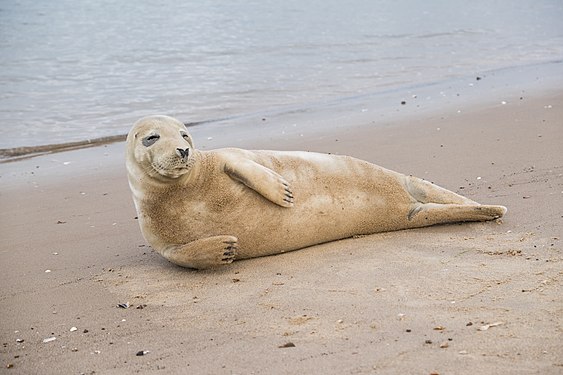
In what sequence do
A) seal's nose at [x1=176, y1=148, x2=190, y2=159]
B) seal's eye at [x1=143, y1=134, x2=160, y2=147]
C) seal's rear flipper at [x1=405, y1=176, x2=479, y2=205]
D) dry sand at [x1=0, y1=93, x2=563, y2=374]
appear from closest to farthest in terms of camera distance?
dry sand at [x1=0, y1=93, x2=563, y2=374]
seal's nose at [x1=176, y1=148, x2=190, y2=159]
seal's eye at [x1=143, y1=134, x2=160, y2=147]
seal's rear flipper at [x1=405, y1=176, x2=479, y2=205]

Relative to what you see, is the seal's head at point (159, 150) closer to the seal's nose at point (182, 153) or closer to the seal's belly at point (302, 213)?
the seal's nose at point (182, 153)

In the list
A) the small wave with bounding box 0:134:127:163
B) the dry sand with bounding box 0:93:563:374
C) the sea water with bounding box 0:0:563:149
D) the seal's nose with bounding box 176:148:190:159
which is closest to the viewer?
the dry sand with bounding box 0:93:563:374

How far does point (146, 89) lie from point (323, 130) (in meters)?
4.59

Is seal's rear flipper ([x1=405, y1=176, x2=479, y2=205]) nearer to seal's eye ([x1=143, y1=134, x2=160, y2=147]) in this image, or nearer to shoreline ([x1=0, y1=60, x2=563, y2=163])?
seal's eye ([x1=143, y1=134, x2=160, y2=147])

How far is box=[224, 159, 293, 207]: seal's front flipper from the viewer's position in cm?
475

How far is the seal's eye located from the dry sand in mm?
687

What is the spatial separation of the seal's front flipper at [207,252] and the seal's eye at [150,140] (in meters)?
0.55

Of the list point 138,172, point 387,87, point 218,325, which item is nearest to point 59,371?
point 218,325

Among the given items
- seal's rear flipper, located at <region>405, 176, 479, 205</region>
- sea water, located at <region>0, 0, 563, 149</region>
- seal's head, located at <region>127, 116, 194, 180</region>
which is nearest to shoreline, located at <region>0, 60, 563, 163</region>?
sea water, located at <region>0, 0, 563, 149</region>

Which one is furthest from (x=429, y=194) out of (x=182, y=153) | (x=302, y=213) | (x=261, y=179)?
(x=182, y=153)

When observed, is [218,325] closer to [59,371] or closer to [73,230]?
[59,371]

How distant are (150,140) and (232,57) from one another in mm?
11021

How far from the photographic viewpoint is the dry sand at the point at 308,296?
3418mm

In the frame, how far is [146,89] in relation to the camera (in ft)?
41.5
